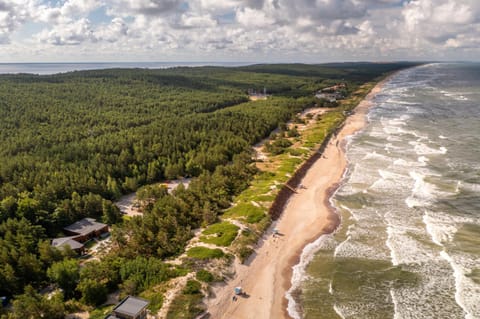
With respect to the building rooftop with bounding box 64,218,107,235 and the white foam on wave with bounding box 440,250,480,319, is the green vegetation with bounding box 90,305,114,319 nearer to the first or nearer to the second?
the building rooftop with bounding box 64,218,107,235

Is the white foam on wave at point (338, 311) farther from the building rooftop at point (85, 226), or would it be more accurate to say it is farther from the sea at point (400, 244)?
the building rooftop at point (85, 226)

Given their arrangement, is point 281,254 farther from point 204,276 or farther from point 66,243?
point 66,243

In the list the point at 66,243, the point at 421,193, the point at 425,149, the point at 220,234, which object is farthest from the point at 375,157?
the point at 66,243

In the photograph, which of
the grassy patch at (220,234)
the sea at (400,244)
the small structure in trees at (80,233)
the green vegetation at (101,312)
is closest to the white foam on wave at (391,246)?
the sea at (400,244)

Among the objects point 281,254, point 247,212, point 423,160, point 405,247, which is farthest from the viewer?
point 423,160

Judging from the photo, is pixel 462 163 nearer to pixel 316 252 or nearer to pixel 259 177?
pixel 259 177

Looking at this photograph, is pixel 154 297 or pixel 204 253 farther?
pixel 204 253
